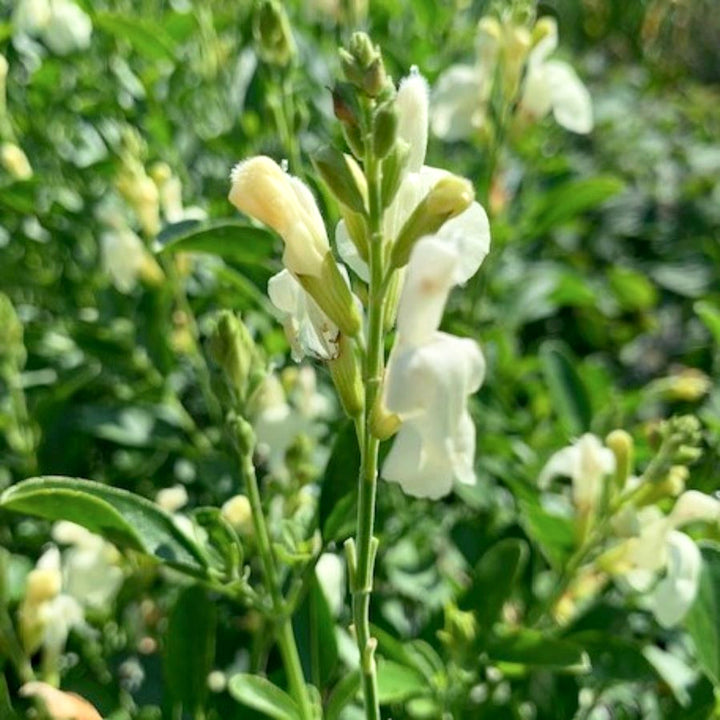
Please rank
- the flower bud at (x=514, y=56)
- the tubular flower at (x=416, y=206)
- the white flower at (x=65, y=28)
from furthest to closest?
the white flower at (x=65, y=28), the flower bud at (x=514, y=56), the tubular flower at (x=416, y=206)

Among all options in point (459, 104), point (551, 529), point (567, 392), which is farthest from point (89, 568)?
point (459, 104)

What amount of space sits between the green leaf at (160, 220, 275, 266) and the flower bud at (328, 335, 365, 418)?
0.38 metres

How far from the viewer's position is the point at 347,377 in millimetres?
753

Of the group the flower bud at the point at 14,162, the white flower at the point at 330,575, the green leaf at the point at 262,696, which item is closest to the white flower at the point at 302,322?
the green leaf at the point at 262,696

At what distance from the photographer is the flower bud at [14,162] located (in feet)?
5.12

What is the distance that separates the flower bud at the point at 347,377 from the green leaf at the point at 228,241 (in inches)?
14.9

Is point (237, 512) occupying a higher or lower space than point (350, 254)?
lower

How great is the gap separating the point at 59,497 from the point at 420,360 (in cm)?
34

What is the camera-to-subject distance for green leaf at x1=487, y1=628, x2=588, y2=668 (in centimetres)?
103

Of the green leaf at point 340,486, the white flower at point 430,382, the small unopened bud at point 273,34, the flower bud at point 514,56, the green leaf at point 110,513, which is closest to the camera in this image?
the white flower at point 430,382

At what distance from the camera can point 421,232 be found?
0.71m

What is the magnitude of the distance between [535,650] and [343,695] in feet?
0.71

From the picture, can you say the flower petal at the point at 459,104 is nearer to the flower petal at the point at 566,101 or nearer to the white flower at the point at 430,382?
the flower petal at the point at 566,101

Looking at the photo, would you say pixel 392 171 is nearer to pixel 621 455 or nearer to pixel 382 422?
pixel 382 422
